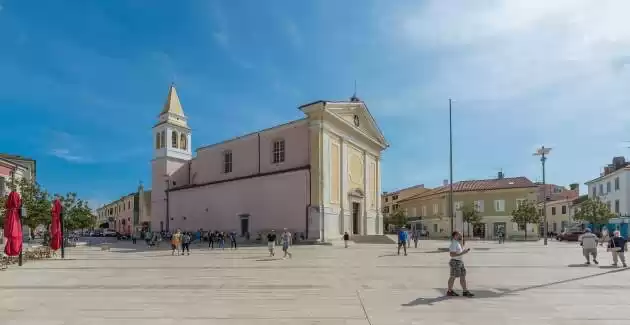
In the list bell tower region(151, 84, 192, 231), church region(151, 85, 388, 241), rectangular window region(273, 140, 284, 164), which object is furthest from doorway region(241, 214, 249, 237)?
bell tower region(151, 84, 192, 231)

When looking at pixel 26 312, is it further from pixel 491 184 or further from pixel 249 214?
pixel 491 184

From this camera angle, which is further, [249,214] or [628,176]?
[628,176]

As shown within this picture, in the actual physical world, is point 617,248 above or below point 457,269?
below

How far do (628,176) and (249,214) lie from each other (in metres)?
41.4

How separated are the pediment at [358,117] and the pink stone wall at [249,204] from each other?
22.0ft

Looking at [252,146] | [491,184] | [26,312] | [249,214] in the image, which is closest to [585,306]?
[26,312]

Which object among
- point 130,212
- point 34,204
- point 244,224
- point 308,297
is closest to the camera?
point 308,297

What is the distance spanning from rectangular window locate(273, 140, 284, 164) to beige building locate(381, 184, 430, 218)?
4536cm

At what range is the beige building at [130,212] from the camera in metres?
68.9

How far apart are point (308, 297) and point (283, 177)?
30.7m

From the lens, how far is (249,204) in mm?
43562

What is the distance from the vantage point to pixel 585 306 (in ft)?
30.4

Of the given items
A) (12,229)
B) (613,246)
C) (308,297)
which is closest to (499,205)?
(613,246)

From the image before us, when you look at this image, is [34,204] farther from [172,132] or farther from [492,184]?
[492,184]
